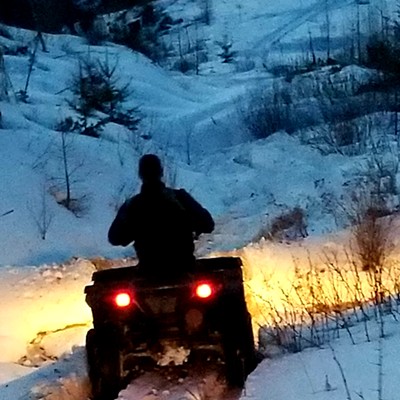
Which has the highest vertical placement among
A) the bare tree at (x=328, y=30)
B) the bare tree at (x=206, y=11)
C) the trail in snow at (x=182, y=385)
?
the bare tree at (x=206, y=11)

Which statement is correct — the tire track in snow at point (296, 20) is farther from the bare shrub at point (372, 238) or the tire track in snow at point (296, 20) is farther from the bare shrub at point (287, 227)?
the bare shrub at point (372, 238)

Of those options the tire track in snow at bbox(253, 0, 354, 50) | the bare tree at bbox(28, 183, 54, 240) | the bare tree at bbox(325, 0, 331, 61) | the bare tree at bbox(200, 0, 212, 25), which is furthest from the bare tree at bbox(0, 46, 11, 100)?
the bare tree at bbox(200, 0, 212, 25)

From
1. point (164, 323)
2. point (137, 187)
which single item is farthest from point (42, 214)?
point (164, 323)

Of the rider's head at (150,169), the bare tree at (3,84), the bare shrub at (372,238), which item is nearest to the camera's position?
the rider's head at (150,169)

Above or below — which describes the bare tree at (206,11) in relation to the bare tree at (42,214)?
above

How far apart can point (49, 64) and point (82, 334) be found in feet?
55.0

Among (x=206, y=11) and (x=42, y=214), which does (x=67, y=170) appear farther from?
(x=206, y=11)

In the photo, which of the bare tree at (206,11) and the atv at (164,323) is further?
the bare tree at (206,11)

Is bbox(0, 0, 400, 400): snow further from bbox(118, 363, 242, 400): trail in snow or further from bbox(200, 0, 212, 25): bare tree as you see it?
bbox(200, 0, 212, 25): bare tree

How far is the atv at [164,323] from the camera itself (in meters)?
6.75

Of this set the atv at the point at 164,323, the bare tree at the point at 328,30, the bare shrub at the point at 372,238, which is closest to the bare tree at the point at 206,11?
the bare tree at the point at 328,30

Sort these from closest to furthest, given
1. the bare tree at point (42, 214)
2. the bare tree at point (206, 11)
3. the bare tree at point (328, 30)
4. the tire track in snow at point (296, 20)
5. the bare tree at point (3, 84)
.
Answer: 1. the bare tree at point (42, 214)
2. the bare tree at point (3, 84)
3. the bare tree at point (328, 30)
4. the tire track in snow at point (296, 20)
5. the bare tree at point (206, 11)

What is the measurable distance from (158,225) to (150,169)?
1.24 feet

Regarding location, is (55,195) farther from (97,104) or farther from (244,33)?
(244,33)
